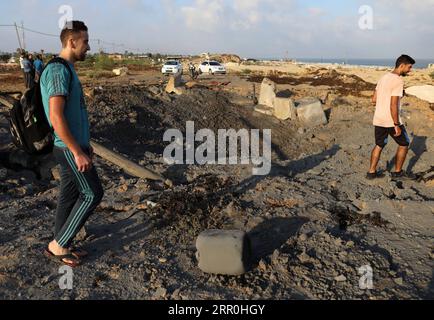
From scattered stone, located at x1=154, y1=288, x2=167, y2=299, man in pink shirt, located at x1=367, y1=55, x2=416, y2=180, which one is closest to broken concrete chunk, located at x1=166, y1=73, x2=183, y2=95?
man in pink shirt, located at x1=367, y1=55, x2=416, y2=180

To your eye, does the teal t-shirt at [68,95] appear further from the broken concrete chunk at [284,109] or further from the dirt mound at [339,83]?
the dirt mound at [339,83]

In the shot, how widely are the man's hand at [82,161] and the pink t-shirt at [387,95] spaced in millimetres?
4236

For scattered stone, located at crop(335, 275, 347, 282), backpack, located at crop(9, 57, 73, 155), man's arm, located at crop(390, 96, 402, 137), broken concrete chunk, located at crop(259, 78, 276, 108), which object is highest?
backpack, located at crop(9, 57, 73, 155)

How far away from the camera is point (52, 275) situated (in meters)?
3.32

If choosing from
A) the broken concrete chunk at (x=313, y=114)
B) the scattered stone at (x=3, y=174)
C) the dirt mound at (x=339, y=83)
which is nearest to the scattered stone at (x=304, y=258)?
the scattered stone at (x=3, y=174)

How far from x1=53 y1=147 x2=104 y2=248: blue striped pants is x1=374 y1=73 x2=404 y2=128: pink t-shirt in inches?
162

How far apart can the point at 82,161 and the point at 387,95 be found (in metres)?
4.30

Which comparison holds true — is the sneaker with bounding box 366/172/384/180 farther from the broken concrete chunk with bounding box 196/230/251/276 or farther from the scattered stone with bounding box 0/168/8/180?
the scattered stone with bounding box 0/168/8/180

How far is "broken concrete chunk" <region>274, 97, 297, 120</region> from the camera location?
1170 cm

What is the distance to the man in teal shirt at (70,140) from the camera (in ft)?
9.15

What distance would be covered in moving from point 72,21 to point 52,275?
2074 mm

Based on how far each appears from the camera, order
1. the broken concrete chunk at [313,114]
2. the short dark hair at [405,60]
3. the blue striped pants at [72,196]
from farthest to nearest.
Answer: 1. the broken concrete chunk at [313,114]
2. the short dark hair at [405,60]
3. the blue striped pants at [72,196]
